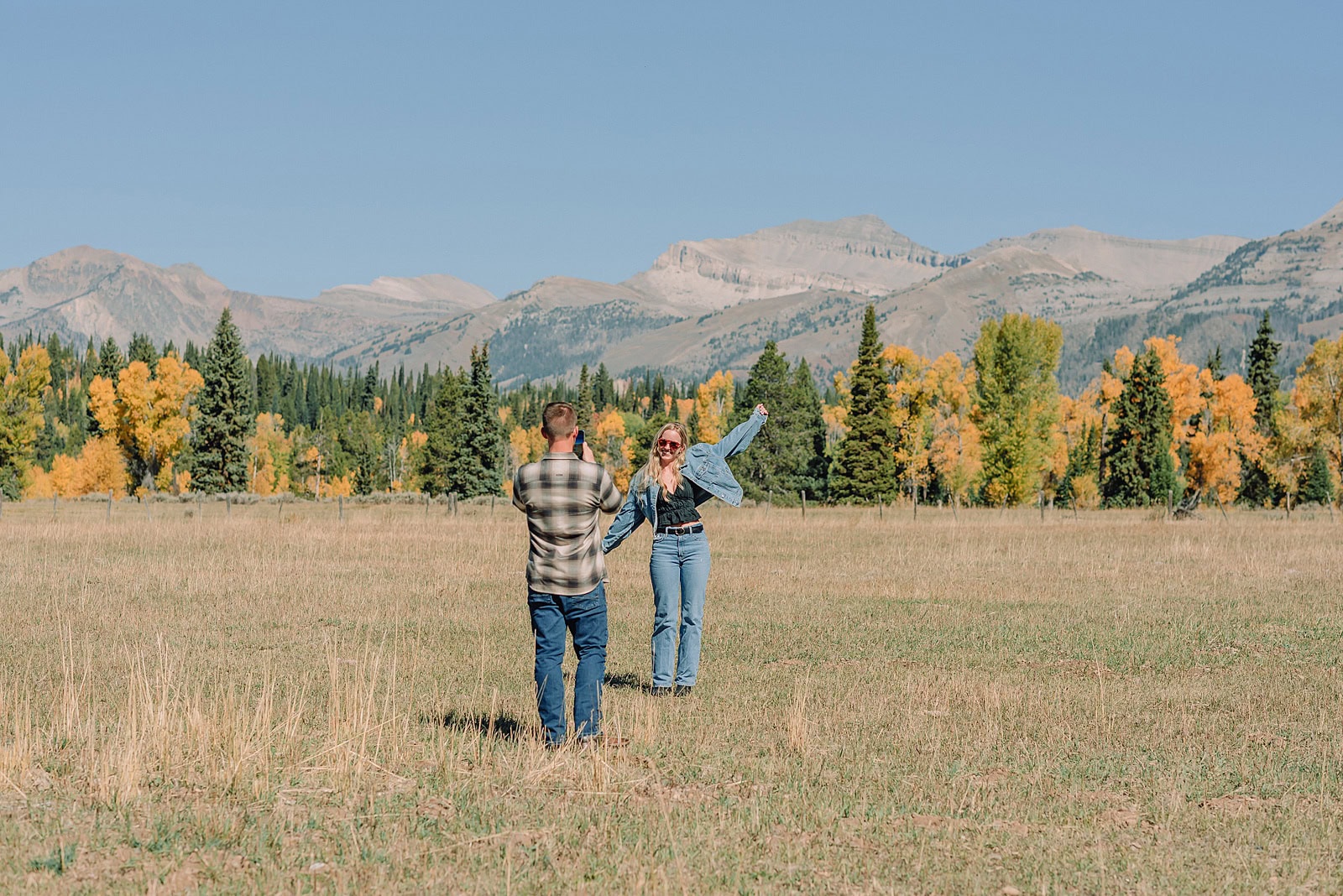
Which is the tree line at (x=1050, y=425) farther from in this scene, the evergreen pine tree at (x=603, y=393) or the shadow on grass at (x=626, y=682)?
the evergreen pine tree at (x=603, y=393)

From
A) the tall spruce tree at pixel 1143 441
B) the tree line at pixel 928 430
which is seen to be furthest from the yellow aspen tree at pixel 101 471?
the tall spruce tree at pixel 1143 441

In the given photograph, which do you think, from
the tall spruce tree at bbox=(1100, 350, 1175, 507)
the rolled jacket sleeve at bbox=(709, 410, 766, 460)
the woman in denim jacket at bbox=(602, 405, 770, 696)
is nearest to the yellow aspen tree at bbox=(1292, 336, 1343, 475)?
the tall spruce tree at bbox=(1100, 350, 1175, 507)

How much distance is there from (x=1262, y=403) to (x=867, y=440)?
100 feet

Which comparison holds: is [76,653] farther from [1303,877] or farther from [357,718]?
[1303,877]

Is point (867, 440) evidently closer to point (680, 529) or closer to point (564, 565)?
point (680, 529)

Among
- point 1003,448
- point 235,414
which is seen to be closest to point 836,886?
point 1003,448

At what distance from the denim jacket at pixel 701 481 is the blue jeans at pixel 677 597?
0.28 meters

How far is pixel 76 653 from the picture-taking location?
1200 cm

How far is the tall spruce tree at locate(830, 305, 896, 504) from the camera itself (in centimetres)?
6631

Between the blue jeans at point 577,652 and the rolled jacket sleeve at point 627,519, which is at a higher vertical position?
the rolled jacket sleeve at point 627,519

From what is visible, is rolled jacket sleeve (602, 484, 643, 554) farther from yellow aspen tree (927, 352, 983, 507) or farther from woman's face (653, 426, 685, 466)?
yellow aspen tree (927, 352, 983, 507)

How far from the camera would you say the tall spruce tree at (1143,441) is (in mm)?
68500

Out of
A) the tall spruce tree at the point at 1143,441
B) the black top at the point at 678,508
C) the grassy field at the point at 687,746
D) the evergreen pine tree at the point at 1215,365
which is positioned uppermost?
the evergreen pine tree at the point at 1215,365

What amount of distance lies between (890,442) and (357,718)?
208 ft
